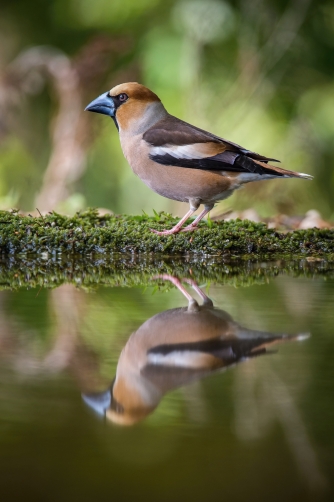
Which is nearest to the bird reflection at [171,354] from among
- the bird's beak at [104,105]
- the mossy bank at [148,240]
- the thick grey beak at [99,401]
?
the thick grey beak at [99,401]

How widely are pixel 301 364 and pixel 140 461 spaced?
0.71 meters

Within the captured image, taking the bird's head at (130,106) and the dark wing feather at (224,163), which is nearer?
the dark wing feather at (224,163)

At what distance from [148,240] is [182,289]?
124 cm

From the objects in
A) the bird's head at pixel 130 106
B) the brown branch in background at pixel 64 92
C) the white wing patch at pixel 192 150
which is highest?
the brown branch in background at pixel 64 92

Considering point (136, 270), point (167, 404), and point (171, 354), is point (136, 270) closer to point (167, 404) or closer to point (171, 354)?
point (171, 354)

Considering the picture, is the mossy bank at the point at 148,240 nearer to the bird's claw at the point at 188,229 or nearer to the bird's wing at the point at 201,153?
the bird's claw at the point at 188,229

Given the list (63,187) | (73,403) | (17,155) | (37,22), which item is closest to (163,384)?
(73,403)

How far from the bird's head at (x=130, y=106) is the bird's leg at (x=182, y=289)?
60.6 inches

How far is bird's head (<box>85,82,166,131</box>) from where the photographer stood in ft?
15.0

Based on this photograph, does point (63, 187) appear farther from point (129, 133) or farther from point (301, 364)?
point (301, 364)

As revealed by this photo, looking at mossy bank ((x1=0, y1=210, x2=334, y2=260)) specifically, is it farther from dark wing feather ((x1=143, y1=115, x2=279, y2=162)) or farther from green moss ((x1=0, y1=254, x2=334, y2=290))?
dark wing feather ((x1=143, y1=115, x2=279, y2=162))

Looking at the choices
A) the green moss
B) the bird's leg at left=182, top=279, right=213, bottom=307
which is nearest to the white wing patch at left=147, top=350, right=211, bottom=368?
the bird's leg at left=182, top=279, right=213, bottom=307

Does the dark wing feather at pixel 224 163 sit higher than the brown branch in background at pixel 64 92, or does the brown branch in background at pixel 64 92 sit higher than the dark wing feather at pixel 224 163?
the brown branch in background at pixel 64 92

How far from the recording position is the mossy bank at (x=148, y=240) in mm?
4121
